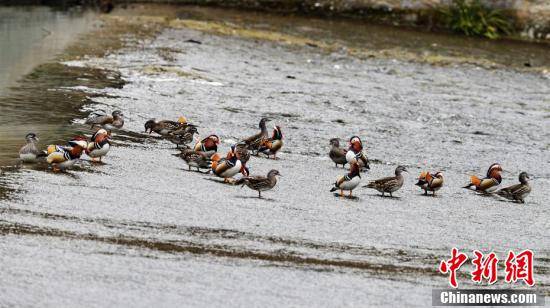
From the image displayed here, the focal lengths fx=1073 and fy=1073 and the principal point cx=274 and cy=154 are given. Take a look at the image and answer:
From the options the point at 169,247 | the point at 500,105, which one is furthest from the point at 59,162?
the point at 500,105

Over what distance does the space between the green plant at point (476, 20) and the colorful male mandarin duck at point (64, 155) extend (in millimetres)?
26886

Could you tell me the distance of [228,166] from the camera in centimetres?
1513

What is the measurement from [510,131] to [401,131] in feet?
8.53

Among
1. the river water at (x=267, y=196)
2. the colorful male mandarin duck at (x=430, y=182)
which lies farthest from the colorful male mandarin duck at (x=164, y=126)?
the colorful male mandarin duck at (x=430, y=182)

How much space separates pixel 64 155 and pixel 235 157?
2402 millimetres

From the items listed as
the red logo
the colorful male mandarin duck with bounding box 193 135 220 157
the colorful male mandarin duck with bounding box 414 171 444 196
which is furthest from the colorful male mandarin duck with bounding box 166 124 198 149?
the red logo

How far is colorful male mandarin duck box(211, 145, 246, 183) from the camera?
15.1 meters

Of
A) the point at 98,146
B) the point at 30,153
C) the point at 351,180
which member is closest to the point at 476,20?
the point at 351,180

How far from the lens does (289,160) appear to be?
→ 58.3 feet

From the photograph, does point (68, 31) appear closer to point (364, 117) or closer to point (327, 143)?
point (364, 117)

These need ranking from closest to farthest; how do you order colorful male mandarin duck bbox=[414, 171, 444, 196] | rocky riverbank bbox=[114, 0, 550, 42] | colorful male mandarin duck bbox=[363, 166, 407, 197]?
Answer: colorful male mandarin duck bbox=[363, 166, 407, 197]
colorful male mandarin duck bbox=[414, 171, 444, 196]
rocky riverbank bbox=[114, 0, 550, 42]

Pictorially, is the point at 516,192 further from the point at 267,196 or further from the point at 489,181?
the point at 267,196

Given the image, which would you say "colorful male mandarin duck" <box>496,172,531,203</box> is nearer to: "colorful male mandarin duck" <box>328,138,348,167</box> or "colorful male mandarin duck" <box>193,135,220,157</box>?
"colorful male mandarin duck" <box>328,138,348,167</box>

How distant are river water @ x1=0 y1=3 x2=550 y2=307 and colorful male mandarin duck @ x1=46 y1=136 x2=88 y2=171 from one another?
0.59ft
